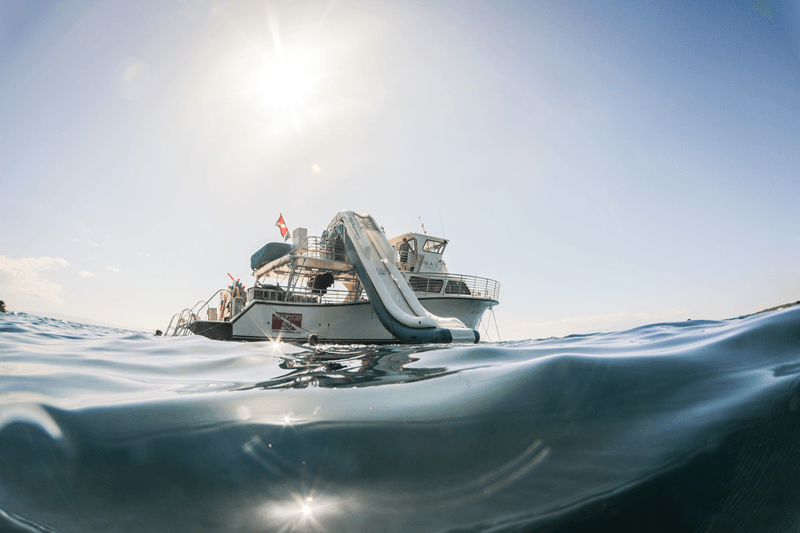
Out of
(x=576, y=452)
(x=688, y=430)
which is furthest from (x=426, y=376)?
(x=688, y=430)

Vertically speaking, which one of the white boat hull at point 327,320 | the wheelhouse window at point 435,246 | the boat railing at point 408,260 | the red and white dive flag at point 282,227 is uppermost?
the red and white dive flag at point 282,227

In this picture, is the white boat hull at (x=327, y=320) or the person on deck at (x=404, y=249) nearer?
the white boat hull at (x=327, y=320)

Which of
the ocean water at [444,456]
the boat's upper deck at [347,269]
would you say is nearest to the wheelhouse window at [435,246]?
the boat's upper deck at [347,269]

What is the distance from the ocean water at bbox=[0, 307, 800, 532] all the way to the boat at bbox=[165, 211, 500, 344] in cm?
916

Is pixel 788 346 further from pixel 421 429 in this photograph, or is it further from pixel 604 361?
pixel 421 429

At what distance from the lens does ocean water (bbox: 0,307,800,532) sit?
707mm

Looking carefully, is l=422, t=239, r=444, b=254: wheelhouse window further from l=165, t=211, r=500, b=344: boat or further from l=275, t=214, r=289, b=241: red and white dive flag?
l=275, t=214, r=289, b=241: red and white dive flag

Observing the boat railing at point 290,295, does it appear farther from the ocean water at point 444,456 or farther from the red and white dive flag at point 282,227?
the ocean water at point 444,456

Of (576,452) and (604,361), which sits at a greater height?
(604,361)

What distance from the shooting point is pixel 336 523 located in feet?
2.34

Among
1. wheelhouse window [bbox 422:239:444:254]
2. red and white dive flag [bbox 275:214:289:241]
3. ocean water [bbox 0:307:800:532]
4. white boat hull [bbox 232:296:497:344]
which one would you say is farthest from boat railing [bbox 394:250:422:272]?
ocean water [bbox 0:307:800:532]

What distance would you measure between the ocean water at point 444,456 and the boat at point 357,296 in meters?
9.16

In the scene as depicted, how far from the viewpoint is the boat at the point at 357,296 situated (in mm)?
11755

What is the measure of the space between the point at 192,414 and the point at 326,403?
0.46 metres
